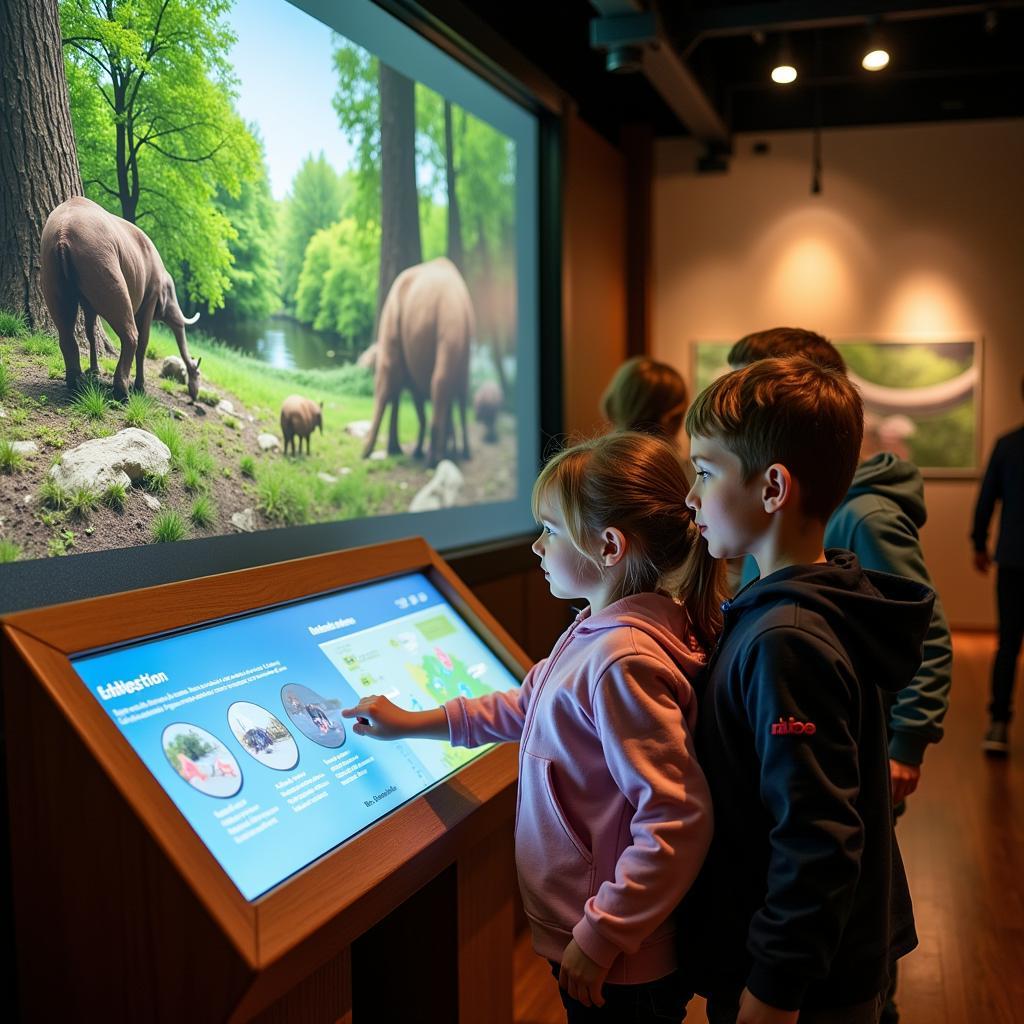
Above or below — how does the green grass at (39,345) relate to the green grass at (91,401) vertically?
above

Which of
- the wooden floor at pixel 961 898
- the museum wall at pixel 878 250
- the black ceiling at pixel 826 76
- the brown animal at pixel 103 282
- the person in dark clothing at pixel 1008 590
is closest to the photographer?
the brown animal at pixel 103 282

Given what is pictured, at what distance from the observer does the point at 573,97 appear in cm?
536

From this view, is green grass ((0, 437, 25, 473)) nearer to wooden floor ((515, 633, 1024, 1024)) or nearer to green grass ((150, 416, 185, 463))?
green grass ((150, 416, 185, 463))

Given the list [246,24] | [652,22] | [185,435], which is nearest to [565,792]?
[185,435]

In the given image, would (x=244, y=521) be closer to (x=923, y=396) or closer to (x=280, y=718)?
(x=280, y=718)

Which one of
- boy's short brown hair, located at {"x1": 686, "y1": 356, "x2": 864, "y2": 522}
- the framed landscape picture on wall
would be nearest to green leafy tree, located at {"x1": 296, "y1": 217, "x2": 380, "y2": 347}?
boy's short brown hair, located at {"x1": 686, "y1": 356, "x2": 864, "y2": 522}

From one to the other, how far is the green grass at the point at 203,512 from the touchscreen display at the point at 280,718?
35cm

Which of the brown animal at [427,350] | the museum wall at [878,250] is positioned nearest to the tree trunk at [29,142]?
the brown animal at [427,350]

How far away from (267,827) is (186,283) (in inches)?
45.5

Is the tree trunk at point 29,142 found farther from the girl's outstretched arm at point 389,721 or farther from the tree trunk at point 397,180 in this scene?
the tree trunk at point 397,180

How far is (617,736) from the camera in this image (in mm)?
1438

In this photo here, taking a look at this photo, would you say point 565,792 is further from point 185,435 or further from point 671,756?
point 185,435

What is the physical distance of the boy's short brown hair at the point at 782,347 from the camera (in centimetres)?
228

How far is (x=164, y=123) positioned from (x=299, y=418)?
792mm
